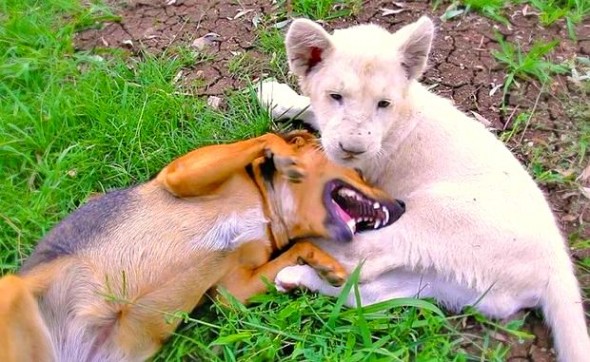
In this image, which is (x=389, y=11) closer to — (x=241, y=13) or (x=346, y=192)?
(x=241, y=13)

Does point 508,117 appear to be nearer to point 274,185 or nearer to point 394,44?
point 394,44

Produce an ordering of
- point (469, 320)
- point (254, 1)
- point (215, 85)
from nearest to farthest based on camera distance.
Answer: point (469, 320) → point (215, 85) → point (254, 1)

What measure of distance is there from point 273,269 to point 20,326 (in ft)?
4.03

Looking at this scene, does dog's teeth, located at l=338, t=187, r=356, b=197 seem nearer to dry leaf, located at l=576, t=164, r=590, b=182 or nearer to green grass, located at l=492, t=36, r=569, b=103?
dry leaf, located at l=576, t=164, r=590, b=182

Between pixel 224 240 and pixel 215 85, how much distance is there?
150 centimetres

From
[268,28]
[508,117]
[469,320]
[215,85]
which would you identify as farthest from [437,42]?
[469,320]

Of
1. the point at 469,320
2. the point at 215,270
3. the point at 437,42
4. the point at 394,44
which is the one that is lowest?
the point at 469,320

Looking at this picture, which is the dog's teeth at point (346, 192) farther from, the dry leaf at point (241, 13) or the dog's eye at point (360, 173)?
the dry leaf at point (241, 13)

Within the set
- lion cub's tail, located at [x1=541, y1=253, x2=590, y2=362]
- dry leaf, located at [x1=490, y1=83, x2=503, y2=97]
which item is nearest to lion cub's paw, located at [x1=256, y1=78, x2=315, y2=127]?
dry leaf, located at [x1=490, y1=83, x2=503, y2=97]

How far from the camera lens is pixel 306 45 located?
13.1ft

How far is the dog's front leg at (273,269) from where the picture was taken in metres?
3.95

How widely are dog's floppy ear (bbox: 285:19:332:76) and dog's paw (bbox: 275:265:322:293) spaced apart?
1.01 metres

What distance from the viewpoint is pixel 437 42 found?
5203 millimetres

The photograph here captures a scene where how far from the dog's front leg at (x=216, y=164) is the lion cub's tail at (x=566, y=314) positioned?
52.2 inches
